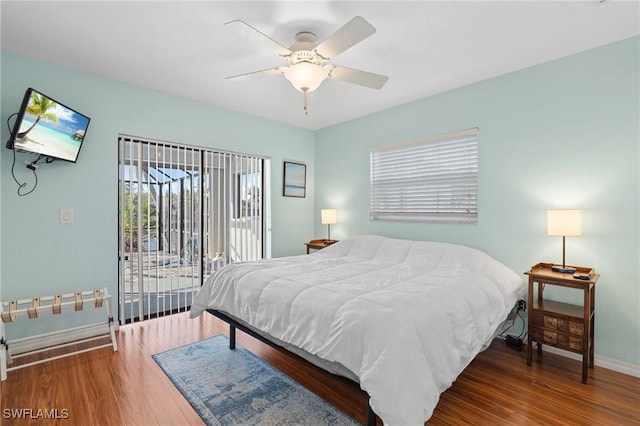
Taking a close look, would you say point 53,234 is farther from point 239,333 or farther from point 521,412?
point 521,412

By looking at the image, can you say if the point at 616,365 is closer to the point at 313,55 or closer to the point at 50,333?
the point at 313,55

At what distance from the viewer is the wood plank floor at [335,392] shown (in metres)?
1.84

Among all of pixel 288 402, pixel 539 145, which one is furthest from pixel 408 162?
pixel 288 402

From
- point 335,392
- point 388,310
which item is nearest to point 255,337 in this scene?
point 335,392

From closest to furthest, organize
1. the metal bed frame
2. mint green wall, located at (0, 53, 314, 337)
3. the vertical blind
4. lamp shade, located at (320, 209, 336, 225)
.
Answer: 1. the metal bed frame
2. mint green wall, located at (0, 53, 314, 337)
3. the vertical blind
4. lamp shade, located at (320, 209, 336, 225)

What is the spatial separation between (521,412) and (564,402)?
1.18 feet

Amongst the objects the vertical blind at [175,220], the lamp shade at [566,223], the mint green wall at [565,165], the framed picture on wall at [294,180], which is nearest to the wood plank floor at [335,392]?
the mint green wall at [565,165]

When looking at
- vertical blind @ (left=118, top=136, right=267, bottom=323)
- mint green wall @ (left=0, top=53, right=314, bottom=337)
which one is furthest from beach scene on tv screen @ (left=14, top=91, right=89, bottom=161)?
vertical blind @ (left=118, top=136, right=267, bottom=323)

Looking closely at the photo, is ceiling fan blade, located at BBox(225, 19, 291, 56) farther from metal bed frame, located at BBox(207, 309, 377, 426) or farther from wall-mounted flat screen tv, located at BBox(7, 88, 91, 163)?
metal bed frame, located at BBox(207, 309, 377, 426)

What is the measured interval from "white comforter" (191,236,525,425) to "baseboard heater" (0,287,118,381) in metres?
0.90

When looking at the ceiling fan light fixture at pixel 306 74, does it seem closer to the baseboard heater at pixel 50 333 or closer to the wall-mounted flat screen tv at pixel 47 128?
the wall-mounted flat screen tv at pixel 47 128

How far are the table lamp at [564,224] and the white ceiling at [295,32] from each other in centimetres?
137

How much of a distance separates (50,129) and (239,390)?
259 cm

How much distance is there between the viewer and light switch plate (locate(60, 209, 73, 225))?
2855 millimetres
